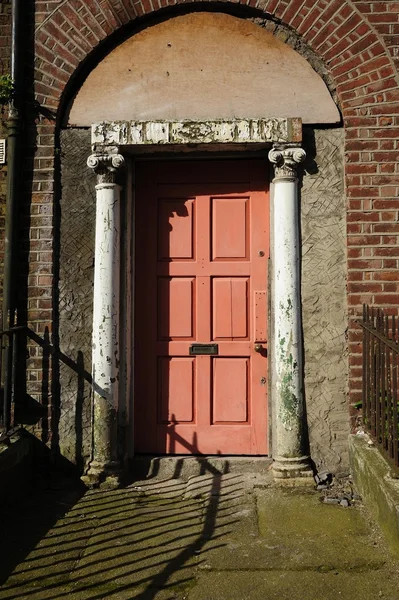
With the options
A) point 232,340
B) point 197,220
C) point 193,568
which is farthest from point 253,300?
point 193,568

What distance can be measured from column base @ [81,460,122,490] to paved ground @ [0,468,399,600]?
0.32ft

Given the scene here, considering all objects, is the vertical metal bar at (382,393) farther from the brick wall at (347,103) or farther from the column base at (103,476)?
the column base at (103,476)

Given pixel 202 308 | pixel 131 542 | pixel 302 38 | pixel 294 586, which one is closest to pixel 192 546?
pixel 131 542

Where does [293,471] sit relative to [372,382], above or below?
below

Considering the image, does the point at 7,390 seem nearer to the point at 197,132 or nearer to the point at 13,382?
the point at 13,382

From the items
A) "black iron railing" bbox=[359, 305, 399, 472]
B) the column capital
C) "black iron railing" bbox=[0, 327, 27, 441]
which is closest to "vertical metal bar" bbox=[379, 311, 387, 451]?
"black iron railing" bbox=[359, 305, 399, 472]

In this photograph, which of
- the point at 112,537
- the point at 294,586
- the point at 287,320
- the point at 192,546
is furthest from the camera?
the point at 287,320

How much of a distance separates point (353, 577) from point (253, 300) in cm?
236

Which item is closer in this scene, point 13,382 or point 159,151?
point 13,382

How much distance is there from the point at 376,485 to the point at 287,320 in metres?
1.46

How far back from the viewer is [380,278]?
450cm

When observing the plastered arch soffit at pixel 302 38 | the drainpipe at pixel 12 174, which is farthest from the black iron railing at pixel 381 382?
the drainpipe at pixel 12 174

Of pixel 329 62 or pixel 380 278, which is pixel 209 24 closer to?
pixel 329 62

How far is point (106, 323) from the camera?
4582 mm
